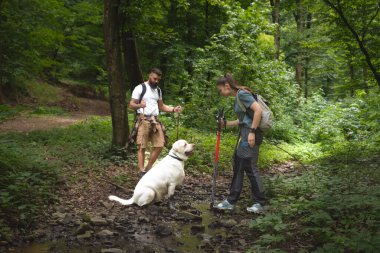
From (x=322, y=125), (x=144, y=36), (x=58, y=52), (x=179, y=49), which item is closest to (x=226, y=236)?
(x=144, y=36)

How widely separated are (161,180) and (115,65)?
11.8ft

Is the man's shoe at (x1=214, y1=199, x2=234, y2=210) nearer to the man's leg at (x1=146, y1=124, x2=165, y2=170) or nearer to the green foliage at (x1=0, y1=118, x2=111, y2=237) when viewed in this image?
the man's leg at (x1=146, y1=124, x2=165, y2=170)

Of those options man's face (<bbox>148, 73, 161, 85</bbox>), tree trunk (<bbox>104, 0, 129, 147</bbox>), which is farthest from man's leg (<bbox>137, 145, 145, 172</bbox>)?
tree trunk (<bbox>104, 0, 129, 147</bbox>)

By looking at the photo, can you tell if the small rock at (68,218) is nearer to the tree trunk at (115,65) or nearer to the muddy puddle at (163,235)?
the muddy puddle at (163,235)

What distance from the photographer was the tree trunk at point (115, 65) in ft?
27.7

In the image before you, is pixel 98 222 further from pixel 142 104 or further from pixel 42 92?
pixel 42 92

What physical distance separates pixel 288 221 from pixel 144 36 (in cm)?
655

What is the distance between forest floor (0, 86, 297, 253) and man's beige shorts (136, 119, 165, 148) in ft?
2.79

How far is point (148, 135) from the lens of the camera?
7574 mm

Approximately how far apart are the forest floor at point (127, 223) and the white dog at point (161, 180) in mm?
164

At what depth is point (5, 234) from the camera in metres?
4.39

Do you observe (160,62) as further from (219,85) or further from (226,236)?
(226,236)

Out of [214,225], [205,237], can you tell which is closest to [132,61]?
[214,225]

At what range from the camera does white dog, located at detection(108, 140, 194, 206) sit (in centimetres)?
598
